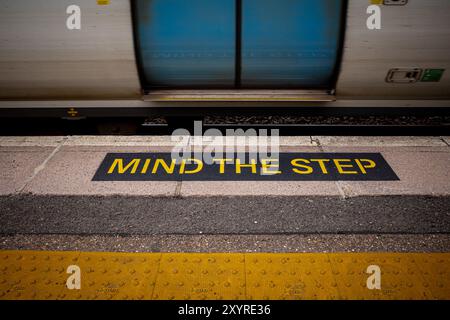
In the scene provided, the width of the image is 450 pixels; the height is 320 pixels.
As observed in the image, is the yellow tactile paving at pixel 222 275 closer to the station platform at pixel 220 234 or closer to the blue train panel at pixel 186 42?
the station platform at pixel 220 234

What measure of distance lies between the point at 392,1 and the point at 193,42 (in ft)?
6.65

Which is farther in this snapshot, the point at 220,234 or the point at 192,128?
the point at 192,128

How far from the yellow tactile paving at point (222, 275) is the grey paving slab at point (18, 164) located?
41.3 inches

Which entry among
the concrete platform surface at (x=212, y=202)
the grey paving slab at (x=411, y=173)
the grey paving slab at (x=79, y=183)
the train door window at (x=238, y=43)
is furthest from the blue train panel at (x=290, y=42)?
the grey paving slab at (x=79, y=183)

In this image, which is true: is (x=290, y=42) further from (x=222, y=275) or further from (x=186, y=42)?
(x=222, y=275)

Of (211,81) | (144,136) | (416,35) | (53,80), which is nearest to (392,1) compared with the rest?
(416,35)

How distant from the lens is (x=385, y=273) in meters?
2.56

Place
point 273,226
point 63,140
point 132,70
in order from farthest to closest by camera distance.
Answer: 1. point 63,140
2. point 132,70
3. point 273,226

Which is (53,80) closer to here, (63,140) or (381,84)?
(63,140)

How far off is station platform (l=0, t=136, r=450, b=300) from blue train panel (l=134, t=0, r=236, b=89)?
121 cm

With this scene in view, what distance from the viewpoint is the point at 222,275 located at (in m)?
2.56

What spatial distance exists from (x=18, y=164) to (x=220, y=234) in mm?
2460

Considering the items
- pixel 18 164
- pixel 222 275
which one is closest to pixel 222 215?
pixel 222 275

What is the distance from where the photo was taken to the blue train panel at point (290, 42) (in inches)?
147
